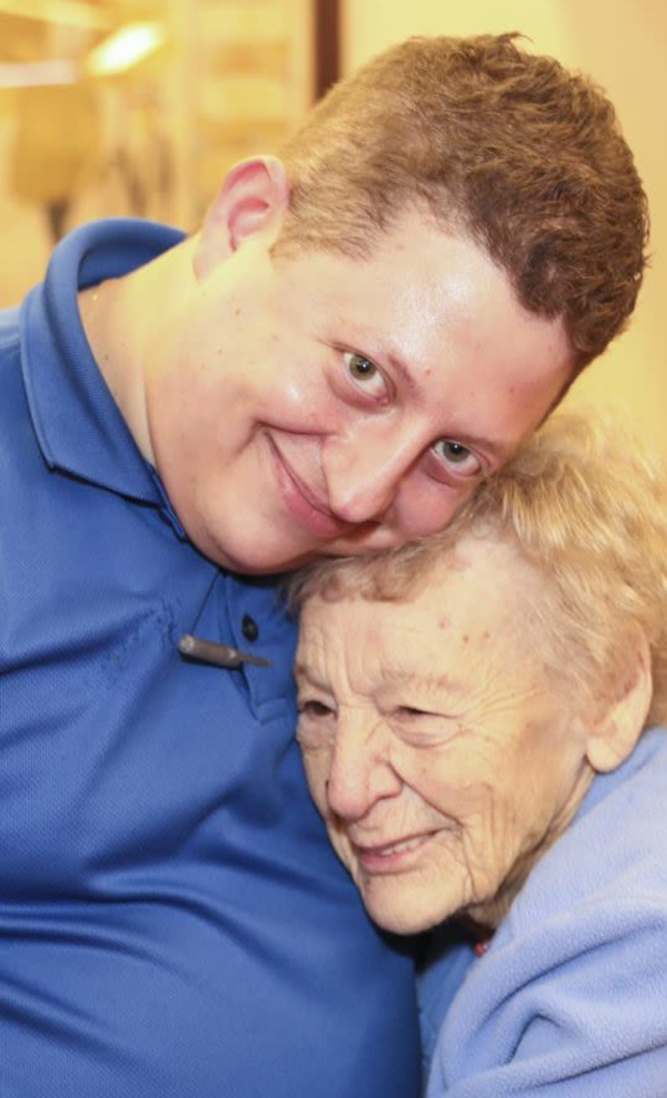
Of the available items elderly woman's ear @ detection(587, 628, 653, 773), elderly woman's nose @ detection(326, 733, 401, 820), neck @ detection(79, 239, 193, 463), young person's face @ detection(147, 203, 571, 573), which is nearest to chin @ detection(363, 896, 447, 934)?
elderly woman's nose @ detection(326, 733, 401, 820)

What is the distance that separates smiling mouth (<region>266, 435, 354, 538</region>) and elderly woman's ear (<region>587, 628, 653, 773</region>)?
34 cm

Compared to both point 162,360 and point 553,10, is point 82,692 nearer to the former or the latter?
point 162,360

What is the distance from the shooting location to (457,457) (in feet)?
4.47

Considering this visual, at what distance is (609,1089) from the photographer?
1.24 meters

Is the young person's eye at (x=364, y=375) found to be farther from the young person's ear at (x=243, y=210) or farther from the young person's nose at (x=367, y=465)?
the young person's ear at (x=243, y=210)

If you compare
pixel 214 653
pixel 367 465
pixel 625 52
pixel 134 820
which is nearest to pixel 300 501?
pixel 367 465

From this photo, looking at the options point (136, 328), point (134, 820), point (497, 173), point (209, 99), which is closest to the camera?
point (497, 173)

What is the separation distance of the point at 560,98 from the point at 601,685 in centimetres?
57

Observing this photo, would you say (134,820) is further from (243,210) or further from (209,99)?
(209,99)

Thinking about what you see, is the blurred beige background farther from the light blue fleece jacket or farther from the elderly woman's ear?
the light blue fleece jacket

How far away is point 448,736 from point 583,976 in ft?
0.87

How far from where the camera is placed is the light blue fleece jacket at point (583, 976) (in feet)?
4.07

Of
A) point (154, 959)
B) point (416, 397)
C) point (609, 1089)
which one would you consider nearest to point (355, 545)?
point (416, 397)

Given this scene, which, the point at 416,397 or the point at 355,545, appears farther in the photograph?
the point at 355,545
